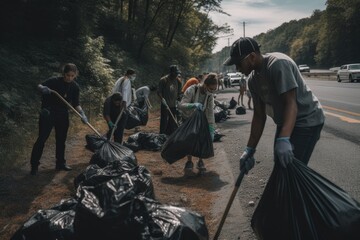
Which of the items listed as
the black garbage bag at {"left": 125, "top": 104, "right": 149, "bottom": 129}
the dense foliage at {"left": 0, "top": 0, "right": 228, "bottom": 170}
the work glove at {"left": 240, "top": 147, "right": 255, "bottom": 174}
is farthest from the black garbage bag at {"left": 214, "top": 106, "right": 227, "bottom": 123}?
the work glove at {"left": 240, "top": 147, "right": 255, "bottom": 174}

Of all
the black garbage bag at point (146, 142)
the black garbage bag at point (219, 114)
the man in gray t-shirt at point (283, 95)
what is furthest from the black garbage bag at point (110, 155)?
the black garbage bag at point (219, 114)

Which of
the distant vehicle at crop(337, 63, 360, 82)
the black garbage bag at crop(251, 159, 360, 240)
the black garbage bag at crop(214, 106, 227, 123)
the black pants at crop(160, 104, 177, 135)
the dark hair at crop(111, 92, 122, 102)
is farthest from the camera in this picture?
the distant vehicle at crop(337, 63, 360, 82)

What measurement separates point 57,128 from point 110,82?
749cm

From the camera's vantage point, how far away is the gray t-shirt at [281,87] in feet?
8.36

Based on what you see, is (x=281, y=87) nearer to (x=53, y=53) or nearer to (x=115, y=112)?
(x=115, y=112)

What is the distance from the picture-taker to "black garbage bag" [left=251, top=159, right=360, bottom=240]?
7.64 ft

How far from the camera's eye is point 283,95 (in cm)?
259

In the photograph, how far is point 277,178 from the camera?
2562 mm

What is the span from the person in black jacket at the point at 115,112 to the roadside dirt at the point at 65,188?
0.67m

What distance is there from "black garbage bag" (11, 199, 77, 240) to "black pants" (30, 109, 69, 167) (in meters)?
2.78

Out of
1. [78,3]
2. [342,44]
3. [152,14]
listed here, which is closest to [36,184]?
[78,3]

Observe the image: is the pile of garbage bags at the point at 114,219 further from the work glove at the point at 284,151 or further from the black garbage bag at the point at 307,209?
the work glove at the point at 284,151

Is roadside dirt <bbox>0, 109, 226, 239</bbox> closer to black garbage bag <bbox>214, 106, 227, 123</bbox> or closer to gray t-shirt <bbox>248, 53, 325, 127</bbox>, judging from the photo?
gray t-shirt <bbox>248, 53, 325, 127</bbox>

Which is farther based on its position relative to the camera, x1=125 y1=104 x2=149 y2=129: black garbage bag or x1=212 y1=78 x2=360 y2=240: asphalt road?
x1=125 y1=104 x2=149 y2=129: black garbage bag
